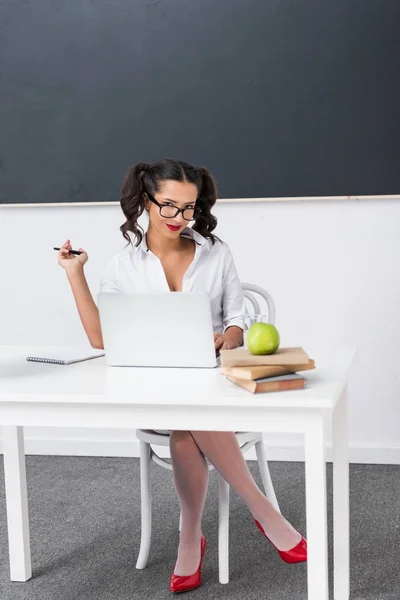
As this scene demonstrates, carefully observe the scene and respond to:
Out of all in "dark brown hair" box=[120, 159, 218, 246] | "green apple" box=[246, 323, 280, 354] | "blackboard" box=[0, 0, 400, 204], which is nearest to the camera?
"green apple" box=[246, 323, 280, 354]

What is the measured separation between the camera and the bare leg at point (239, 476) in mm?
2080

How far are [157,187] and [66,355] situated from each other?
1.88 feet

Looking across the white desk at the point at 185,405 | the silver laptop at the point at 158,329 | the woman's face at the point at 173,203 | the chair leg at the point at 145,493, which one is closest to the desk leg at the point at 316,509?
the white desk at the point at 185,405

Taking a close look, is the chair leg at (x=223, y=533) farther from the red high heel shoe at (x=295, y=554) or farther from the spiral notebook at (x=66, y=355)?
the spiral notebook at (x=66, y=355)

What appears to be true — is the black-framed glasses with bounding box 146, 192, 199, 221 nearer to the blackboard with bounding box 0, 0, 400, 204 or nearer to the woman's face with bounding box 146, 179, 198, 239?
the woman's face with bounding box 146, 179, 198, 239

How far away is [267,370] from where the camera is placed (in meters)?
1.61

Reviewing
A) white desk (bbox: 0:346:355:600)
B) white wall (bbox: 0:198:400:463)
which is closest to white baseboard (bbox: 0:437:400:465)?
Result: white wall (bbox: 0:198:400:463)

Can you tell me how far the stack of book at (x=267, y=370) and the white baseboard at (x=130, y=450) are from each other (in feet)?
5.87

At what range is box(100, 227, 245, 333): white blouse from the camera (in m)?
2.35

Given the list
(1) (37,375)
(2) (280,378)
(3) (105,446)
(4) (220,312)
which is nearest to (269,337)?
(2) (280,378)

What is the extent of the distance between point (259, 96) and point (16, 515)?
189 cm

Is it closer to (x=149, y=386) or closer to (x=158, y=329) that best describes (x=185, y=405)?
(x=149, y=386)

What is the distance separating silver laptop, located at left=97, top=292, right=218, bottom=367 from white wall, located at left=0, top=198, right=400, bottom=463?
4.88ft

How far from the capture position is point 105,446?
3.55m
